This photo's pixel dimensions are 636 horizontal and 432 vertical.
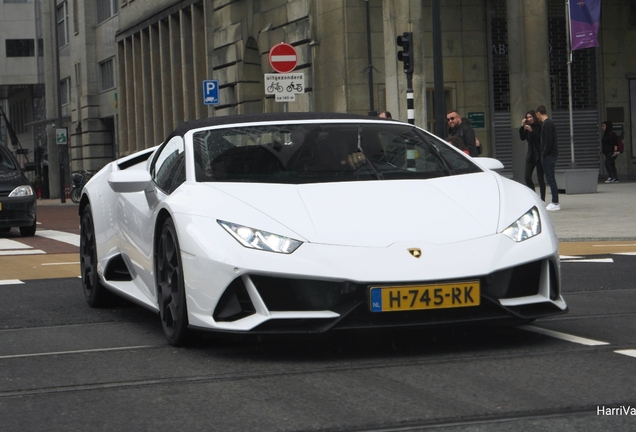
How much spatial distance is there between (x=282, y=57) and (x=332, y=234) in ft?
48.4

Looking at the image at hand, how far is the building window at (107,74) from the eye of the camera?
5889 centimetres

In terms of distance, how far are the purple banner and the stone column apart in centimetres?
117

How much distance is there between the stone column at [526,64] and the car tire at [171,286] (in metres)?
22.6

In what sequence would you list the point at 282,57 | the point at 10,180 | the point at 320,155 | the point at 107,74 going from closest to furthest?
the point at 320,155 < the point at 10,180 < the point at 282,57 < the point at 107,74

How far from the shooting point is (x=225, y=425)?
14.4 ft

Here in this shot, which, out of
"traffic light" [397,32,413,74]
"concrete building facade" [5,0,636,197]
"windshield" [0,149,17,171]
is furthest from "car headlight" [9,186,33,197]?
"concrete building facade" [5,0,636,197]

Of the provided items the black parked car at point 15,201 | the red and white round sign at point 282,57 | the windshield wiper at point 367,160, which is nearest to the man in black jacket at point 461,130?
the red and white round sign at point 282,57

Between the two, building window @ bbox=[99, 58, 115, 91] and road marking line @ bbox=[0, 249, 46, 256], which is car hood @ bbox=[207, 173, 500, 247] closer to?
road marking line @ bbox=[0, 249, 46, 256]

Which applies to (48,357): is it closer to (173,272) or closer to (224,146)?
(173,272)

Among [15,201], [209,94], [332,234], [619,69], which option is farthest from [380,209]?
[619,69]

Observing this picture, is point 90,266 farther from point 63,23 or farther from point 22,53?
point 22,53

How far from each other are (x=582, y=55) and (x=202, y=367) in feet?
99.8

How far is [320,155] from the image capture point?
22.2 feet

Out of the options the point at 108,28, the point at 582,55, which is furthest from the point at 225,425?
the point at 108,28
